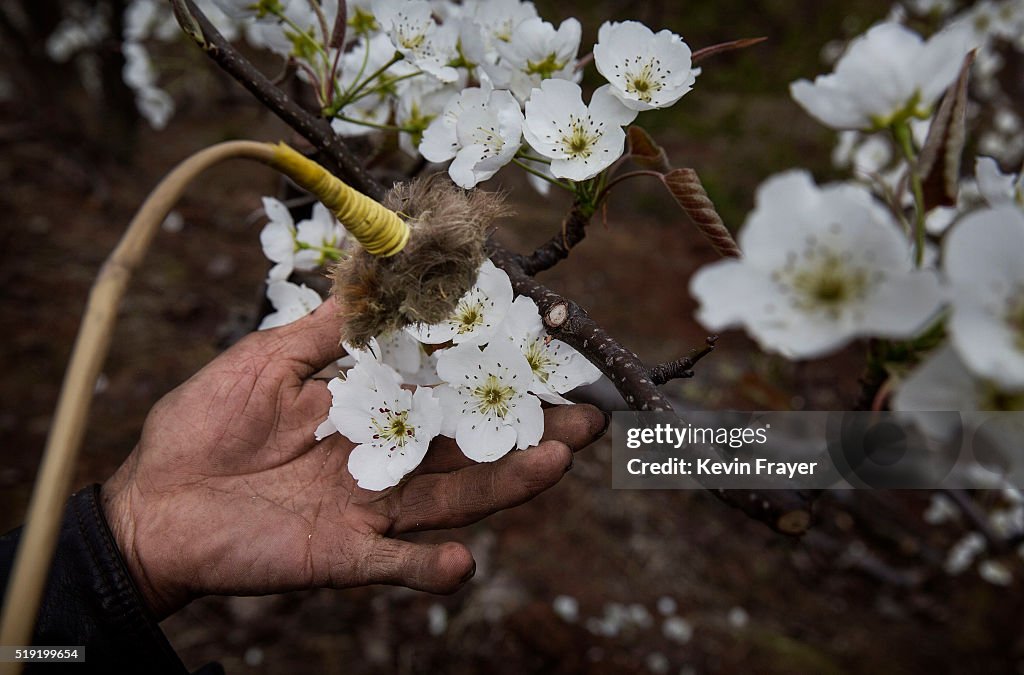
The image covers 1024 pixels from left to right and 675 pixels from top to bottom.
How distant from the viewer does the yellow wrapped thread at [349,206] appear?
0.77 metres

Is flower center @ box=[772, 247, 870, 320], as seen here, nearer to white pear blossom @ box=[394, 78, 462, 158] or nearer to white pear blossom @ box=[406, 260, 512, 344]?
white pear blossom @ box=[406, 260, 512, 344]

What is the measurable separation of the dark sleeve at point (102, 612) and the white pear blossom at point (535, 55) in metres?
1.22

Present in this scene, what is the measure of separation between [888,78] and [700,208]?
0.32 meters

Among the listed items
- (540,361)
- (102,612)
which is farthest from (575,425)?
(102,612)

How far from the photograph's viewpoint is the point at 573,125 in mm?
1054

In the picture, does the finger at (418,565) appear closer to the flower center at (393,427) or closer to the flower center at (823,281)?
the flower center at (393,427)

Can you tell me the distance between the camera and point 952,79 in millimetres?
716

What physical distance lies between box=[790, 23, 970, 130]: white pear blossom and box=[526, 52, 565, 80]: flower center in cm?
51

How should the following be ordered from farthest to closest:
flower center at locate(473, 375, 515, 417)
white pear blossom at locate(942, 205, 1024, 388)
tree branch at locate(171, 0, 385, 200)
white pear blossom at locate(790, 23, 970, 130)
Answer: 1. tree branch at locate(171, 0, 385, 200)
2. flower center at locate(473, 375, 515, 417)
3. white pear blossom at locate(790, 23, 970, 130)
4. white pear blossom at locate(942, 205, 1024, 388)

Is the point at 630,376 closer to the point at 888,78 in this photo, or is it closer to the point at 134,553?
the point at 888,78

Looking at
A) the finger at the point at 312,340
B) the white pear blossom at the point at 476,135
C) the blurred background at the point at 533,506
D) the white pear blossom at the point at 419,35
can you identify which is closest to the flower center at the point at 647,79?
the white pear blossom at the point at 476,135

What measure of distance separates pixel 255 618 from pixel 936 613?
3.14m

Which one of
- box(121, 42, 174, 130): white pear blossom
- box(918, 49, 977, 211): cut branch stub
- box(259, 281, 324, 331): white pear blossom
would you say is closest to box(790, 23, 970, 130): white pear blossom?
box(918, 49, 977, 211): cut branch stub

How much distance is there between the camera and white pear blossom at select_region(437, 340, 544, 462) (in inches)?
41.7
